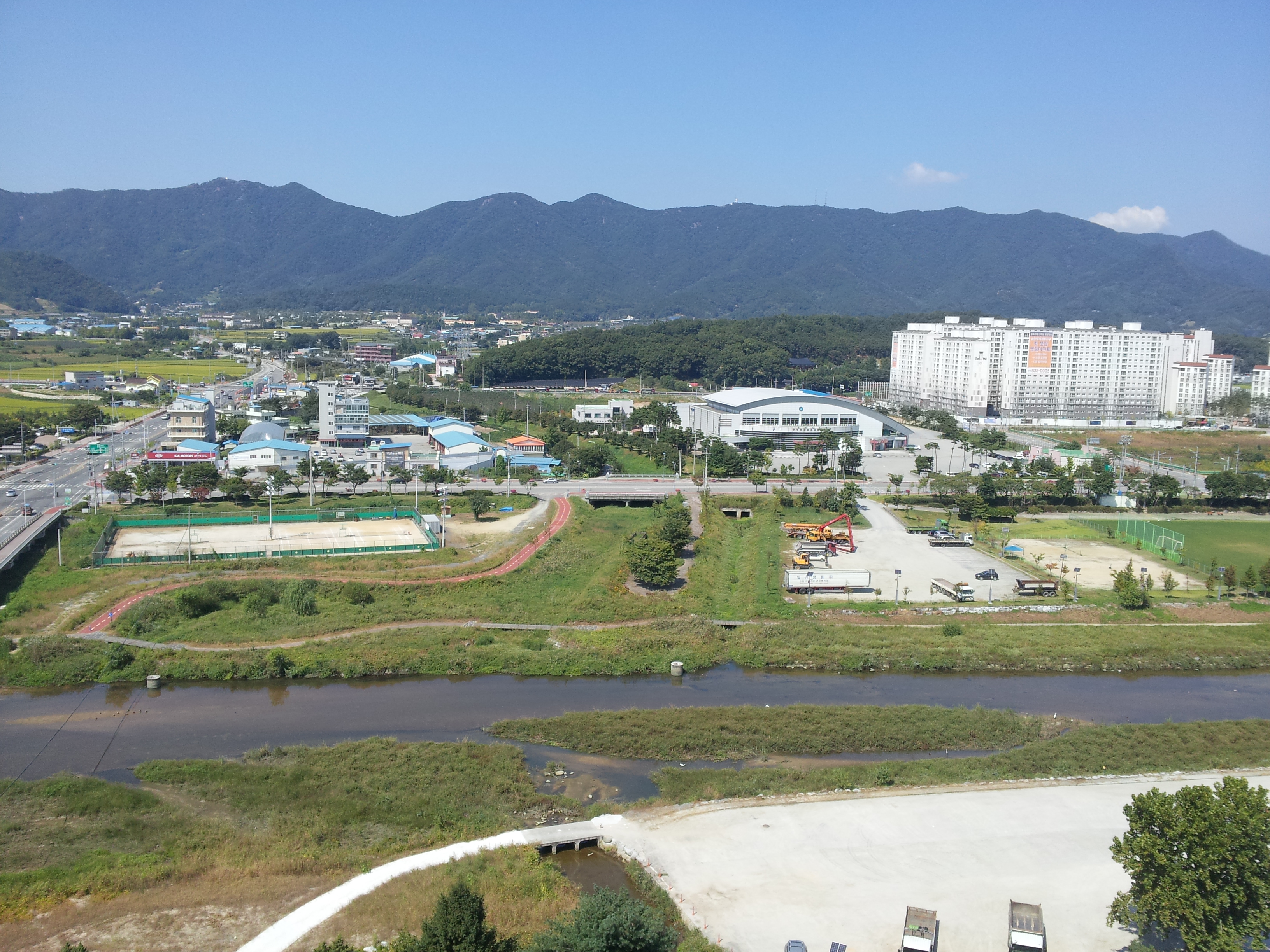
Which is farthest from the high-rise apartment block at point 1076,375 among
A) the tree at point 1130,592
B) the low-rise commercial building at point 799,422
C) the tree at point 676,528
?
the tree at point 1130,592

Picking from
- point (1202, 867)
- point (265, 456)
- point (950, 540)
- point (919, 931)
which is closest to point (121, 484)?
point (265, 456)

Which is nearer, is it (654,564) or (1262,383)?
(654,564)

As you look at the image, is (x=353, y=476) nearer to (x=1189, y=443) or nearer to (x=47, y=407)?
(x=47, y=407)

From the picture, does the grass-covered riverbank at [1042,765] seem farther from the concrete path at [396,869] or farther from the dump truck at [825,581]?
the dump truck at [825,581]

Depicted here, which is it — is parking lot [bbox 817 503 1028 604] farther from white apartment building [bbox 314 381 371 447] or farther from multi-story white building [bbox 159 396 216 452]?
multi-story white building [bbox 159 396 216 452]

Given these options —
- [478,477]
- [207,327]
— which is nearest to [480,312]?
[207,327]

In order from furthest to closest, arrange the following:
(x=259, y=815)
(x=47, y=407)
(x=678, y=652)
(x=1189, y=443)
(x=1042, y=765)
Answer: (x=47, y=407) → (x=1189, y=443) → (x=678, y=652) → (x=1042, y=765) → (x=259, y=815)
